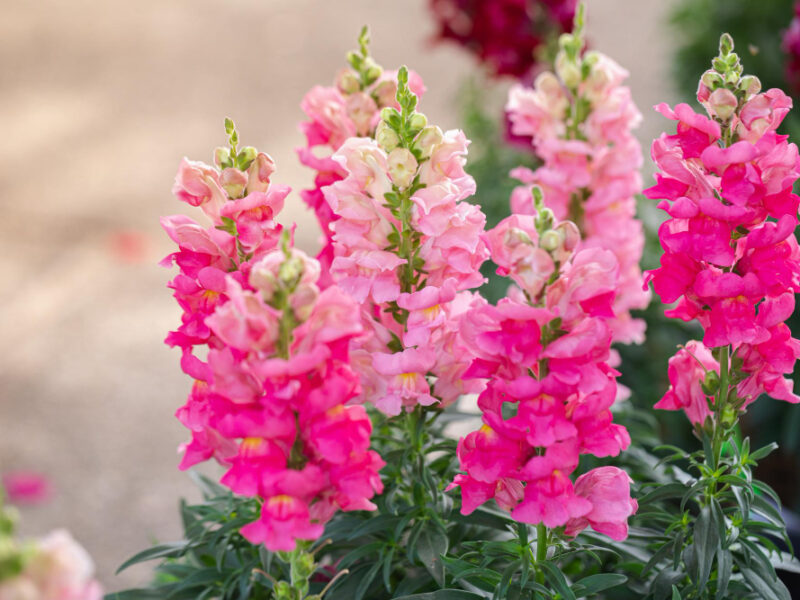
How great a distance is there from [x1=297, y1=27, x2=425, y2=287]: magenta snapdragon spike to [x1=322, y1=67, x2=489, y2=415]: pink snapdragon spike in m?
0.21

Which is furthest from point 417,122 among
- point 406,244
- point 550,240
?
point 550,240

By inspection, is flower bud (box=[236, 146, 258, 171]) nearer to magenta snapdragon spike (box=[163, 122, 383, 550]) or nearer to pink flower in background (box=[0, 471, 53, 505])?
magenta snapdragon spike (box=[163, 122, 383, 550])

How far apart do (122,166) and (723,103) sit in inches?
186

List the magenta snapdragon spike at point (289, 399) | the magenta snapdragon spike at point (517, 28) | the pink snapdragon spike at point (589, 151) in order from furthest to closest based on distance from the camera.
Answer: the magenta snapdragon spike at point (517, 28), the pink snapdragon spike at point (589, 151), the magenta snapdragon spike at point (289, 399)

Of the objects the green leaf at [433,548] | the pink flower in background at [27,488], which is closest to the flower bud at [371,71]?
the green leaf at [433,548]

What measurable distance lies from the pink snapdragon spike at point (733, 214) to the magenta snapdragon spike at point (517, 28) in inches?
63.3

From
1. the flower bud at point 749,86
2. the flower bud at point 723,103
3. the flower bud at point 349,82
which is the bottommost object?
the flower bud at point 723,103

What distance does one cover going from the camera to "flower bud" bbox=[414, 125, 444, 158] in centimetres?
122

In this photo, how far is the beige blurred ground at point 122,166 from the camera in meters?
3.50

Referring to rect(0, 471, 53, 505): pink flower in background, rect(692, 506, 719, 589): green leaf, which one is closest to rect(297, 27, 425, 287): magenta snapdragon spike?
rect(692, 506, 719, 589): green leaf

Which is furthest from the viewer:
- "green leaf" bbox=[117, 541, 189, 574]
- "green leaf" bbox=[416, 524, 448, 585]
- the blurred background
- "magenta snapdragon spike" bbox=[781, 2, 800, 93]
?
the blurred background

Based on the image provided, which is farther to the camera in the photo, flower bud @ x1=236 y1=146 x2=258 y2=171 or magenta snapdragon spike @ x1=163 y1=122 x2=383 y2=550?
flower bud @ x1=236 y1=146 x2=258 y2=171

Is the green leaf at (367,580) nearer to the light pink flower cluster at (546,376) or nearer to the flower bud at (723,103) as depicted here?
the light pink flower cluster at (546,376)

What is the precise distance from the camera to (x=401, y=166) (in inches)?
47.1
